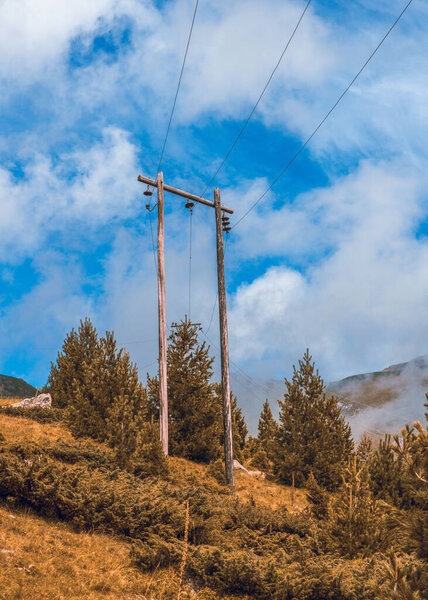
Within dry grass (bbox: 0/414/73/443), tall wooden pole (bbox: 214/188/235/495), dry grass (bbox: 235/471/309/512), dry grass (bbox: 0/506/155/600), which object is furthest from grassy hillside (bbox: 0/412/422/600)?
dry grass (bbox: 235/471/309/512)

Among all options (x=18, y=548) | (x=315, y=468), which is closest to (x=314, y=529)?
(x=18, y=548)

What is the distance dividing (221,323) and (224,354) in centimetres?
145

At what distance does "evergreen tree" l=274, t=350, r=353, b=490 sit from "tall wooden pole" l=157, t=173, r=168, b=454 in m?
9.67

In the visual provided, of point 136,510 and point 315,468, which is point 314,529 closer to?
point 136,510

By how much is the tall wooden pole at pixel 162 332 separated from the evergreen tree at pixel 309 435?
31.7ft

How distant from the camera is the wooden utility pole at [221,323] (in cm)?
1767

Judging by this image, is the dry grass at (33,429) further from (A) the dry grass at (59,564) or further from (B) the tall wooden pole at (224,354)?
(A) the dry grass at (59,564)

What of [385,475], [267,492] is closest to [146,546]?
[385,475]

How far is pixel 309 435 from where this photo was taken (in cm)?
2509

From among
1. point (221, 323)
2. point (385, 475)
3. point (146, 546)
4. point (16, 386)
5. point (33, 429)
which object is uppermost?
point (16, 386)

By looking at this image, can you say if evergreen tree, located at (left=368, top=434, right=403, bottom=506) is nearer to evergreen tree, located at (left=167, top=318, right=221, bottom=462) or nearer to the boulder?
evergreen tree, located at (left=167, top=318, right=221, bottom=462)

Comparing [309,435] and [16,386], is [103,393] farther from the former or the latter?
[16,386]

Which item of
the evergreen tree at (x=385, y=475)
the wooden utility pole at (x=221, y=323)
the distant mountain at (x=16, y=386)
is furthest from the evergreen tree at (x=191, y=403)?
the distant mountain at (x=16, y=386)

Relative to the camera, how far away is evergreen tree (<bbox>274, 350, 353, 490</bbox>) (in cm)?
2403
